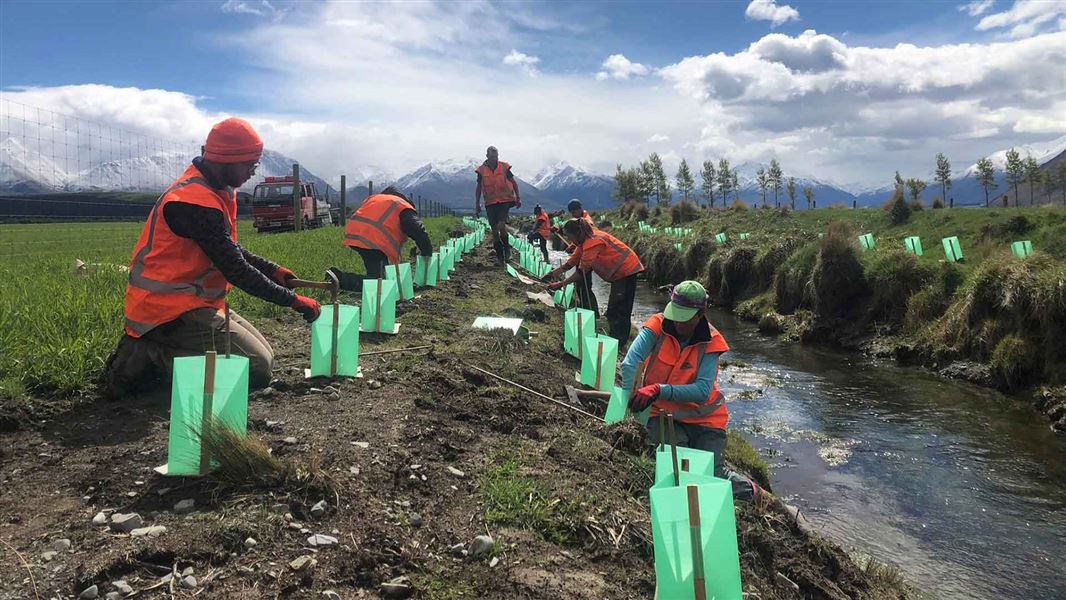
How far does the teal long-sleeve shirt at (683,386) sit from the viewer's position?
414 centimetres

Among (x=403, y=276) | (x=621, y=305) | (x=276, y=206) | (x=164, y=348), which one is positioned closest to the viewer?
(x=164, y=348)

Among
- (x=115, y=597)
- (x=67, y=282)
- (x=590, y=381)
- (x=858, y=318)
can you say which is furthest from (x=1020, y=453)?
(x=67, y=282)

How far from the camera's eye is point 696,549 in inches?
99.9

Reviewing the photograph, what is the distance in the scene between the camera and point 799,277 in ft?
43.7

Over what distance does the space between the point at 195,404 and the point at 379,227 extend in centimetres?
504

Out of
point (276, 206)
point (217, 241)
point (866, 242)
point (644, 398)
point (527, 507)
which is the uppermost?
point (276, 206)

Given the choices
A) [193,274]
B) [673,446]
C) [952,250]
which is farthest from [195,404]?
[952,250]

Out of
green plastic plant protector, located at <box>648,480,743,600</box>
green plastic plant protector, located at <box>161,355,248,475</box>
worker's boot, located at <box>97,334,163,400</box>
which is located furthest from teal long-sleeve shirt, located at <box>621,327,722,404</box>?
worker's boot, located at <box>97,334,163,400</box>

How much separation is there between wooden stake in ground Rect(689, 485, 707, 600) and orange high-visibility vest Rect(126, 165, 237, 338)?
3.02 meters

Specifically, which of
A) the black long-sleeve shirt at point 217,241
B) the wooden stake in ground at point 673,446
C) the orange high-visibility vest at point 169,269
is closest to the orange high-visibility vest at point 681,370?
the wooden stake in ground at point 673,446

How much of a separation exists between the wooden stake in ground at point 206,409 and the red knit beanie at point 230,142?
1.40 metres

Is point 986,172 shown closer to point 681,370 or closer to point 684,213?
point 684,213

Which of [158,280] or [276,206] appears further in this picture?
[276,206]

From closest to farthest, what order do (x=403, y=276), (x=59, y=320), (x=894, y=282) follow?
(x=59, y=320), (x=403, y=276), (x=894, y=282)
